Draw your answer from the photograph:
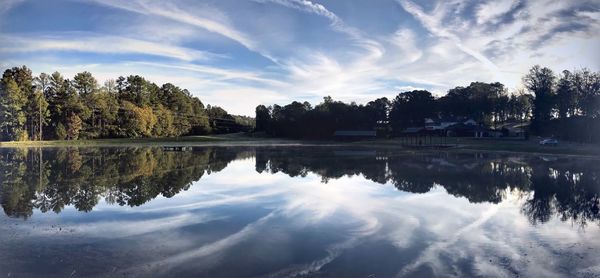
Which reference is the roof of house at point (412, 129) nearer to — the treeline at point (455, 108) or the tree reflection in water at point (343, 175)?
the treeline at point (455, 108)

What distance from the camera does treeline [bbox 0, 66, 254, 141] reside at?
7381cm

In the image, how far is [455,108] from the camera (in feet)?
348

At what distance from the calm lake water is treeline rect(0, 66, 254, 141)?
62.7 m

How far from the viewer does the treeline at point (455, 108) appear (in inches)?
3423

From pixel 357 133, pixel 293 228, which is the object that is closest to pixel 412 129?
pixel 357 133

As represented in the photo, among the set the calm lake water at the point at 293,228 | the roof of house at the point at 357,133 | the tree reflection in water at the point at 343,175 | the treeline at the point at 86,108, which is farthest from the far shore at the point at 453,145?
the calm lake water at the point at 293,228

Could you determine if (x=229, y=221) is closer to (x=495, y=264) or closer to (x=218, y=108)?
(x=495, y=264)

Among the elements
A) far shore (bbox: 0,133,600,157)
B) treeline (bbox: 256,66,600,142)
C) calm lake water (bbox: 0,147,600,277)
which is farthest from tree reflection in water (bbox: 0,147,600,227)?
treeline (bbox: 256,66,600,142)

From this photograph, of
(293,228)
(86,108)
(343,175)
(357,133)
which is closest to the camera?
(293,228)

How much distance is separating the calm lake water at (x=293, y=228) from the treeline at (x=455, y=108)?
241ft

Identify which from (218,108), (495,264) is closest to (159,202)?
(495,264)

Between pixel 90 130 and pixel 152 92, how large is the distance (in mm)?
27390

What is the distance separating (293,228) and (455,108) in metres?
103

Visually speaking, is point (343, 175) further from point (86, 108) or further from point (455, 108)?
point (455, 108)
